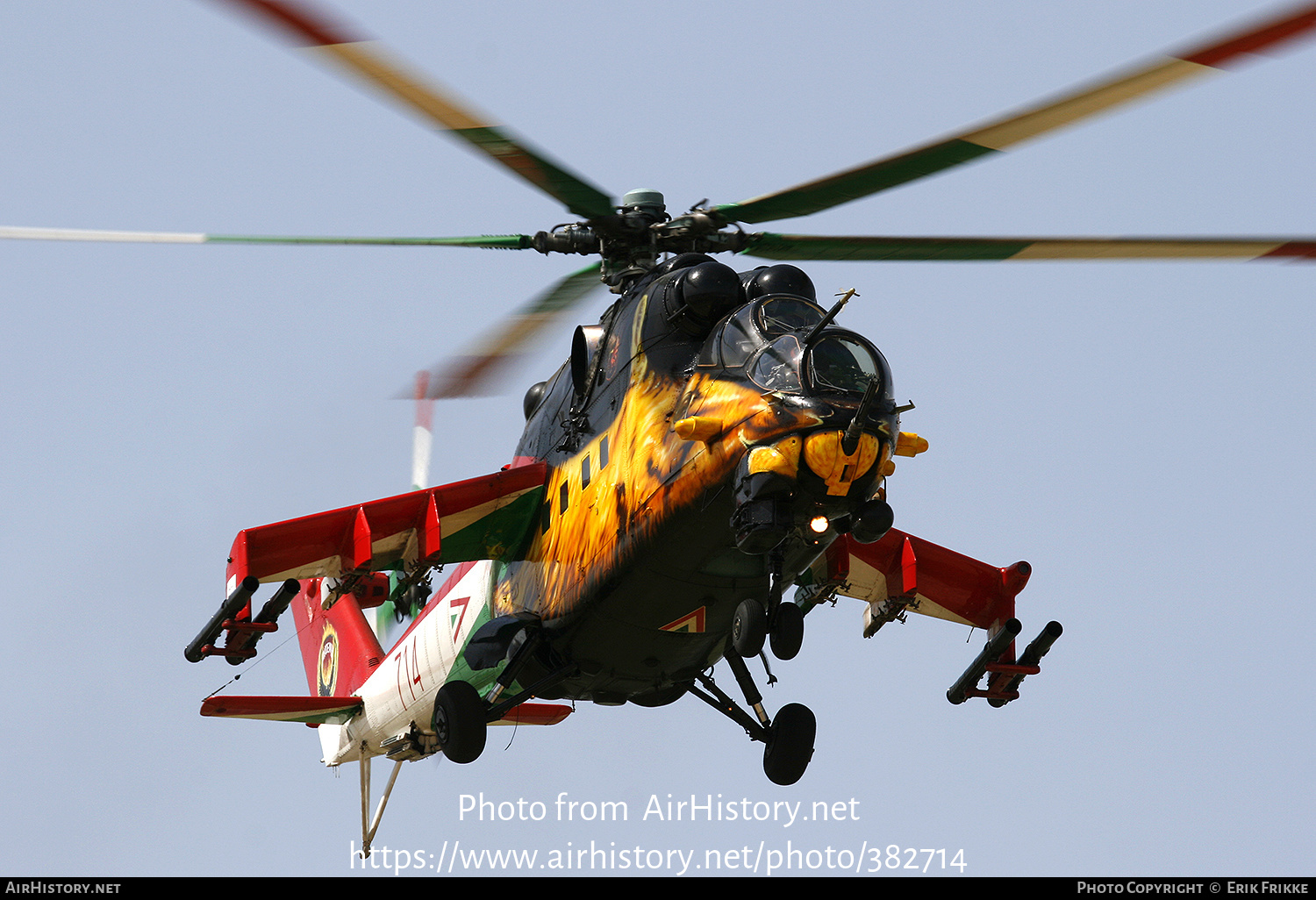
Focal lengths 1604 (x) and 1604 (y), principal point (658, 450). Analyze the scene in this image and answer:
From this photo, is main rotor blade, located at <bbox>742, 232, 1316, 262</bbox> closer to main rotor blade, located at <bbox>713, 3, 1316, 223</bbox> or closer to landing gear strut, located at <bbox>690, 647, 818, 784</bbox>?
main rotor blade, located at <bbox>713, 3, 1316, 223</bbox>

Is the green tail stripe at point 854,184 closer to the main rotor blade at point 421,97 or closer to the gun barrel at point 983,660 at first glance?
the main rotor blade at point 421,97

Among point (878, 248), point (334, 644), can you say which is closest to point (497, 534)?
point (878, 248)

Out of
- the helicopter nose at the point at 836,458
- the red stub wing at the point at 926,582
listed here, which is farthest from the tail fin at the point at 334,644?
the helicopter nose at the point at 836,458

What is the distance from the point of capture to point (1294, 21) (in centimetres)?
968

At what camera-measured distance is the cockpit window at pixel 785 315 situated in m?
14.2

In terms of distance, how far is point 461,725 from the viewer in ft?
55.2

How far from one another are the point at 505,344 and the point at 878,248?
13.0 feet

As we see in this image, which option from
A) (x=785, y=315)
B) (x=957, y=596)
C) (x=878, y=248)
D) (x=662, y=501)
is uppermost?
(x=878, y=248)

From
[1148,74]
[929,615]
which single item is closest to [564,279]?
[929,615]

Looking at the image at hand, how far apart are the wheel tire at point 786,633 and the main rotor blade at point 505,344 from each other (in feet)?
13.9

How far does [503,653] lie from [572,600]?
1.20m

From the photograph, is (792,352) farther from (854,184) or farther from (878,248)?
(878,248)

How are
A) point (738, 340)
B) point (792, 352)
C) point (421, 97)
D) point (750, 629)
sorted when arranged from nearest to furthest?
point (421, 97) < point (792, 352) < point (750, 629) < point (738, 340)

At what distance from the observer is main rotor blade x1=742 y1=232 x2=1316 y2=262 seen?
14141 mm
